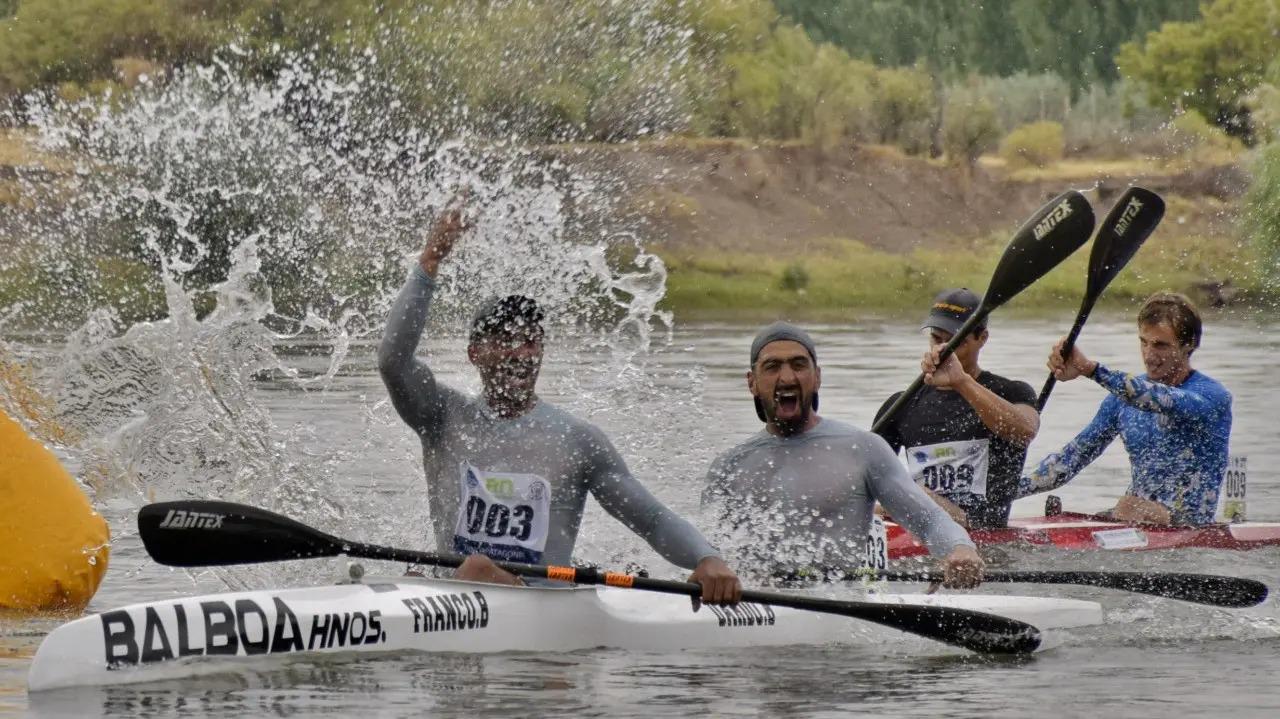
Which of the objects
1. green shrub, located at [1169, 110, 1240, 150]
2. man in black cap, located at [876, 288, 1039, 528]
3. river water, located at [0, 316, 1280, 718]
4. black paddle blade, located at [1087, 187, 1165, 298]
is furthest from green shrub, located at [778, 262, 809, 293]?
man in black cap, located at [876, 288, 1039, 528]

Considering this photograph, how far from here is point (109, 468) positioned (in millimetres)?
10008

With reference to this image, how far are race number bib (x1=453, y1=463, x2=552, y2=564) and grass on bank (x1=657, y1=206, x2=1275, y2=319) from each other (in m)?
34.5

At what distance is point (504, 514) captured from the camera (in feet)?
23.6

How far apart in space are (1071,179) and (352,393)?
3258 cm

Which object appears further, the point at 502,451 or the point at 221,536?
the point at 502,451

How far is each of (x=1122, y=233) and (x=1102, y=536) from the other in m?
Result: 1.74

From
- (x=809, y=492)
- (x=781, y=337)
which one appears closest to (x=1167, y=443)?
(x=809, y=492)

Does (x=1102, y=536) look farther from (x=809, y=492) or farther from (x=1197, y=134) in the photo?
(x=1197, y=134)

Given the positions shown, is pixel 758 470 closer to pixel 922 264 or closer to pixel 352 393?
pixel 352 393

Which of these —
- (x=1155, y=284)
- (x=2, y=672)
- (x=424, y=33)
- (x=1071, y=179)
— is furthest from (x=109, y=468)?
(x=1071, y=179)

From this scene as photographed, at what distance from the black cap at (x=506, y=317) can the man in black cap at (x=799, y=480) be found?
85cm

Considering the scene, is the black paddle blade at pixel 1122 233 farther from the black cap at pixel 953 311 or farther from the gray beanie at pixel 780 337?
the gray beanie at pixel 780 337

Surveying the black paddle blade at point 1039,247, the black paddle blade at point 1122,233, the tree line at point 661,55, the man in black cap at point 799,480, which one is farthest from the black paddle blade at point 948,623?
the tree line at point 661,55

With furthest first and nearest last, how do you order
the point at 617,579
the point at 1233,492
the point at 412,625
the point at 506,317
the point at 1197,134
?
the point at 1197,134
the point at 1233,492
the point at 506,317
the point at 617,579
the point at 412,625
